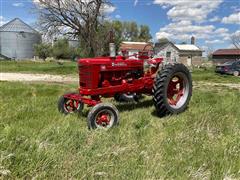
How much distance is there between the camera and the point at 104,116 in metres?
5.52

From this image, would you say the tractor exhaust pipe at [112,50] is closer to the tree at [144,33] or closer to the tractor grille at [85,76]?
the tractor grille at [85,76]

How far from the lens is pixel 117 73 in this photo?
6.46m

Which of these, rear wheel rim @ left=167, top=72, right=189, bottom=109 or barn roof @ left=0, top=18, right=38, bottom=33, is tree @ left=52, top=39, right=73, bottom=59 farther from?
rear wheel rim @ left=167, top=72, right=189, bottom=109

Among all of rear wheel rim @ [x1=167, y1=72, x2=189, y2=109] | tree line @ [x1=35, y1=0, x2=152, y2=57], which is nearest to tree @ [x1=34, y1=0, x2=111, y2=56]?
tree line @ [x1=35, y1=0, x2=152, y2=57]

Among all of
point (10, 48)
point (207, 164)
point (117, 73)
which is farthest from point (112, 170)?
point (10, 48)

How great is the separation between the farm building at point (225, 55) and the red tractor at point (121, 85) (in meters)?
54.6

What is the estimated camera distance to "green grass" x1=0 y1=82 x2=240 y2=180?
10.3ft

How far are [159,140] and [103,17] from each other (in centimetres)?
2726

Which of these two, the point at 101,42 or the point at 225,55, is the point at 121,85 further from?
the point at 225,55

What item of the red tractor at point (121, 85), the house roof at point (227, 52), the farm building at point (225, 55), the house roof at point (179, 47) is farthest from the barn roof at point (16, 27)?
the red tractor at point (121, 85)

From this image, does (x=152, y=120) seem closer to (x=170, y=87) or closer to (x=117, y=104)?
(x=170, y=87)

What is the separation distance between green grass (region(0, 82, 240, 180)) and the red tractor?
0.41 meters

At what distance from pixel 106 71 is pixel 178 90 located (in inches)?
76.7

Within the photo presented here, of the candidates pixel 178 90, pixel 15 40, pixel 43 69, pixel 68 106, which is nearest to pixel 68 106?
pixel 68 106
